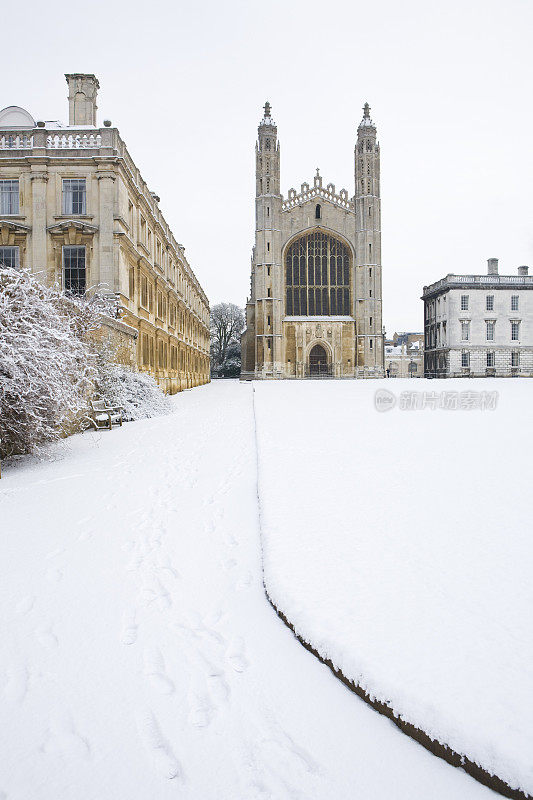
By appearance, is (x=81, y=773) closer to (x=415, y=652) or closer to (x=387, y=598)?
(x=415, y=652)

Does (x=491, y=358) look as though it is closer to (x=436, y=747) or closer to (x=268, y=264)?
(x=268, y=264)

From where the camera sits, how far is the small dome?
24328 mm

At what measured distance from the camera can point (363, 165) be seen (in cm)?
5088

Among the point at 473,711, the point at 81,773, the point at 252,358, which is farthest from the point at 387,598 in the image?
the point at 252,358

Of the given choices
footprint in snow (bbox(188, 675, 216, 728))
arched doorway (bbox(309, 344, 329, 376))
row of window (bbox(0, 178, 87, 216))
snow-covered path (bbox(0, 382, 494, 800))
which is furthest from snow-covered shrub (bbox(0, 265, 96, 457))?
arched doorway (bbox(309, 344, 329, 376))

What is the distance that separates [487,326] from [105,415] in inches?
2040

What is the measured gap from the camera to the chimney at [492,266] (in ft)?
187

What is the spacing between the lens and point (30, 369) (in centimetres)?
769

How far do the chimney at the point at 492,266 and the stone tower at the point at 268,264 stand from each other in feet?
84.9

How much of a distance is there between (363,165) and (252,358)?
23.7 m

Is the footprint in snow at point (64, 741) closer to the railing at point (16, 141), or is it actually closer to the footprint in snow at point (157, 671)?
the footprint in snow at point (157, 671)

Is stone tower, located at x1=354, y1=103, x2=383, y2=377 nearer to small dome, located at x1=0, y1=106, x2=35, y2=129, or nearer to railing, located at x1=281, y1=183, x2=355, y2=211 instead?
railing, located at x1=281, y1=183, x2=355, y2=211

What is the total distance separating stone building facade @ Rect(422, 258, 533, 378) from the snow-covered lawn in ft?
168

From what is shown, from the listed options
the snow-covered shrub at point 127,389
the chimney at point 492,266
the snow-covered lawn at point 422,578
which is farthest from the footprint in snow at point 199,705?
the chimney at point 492,266
